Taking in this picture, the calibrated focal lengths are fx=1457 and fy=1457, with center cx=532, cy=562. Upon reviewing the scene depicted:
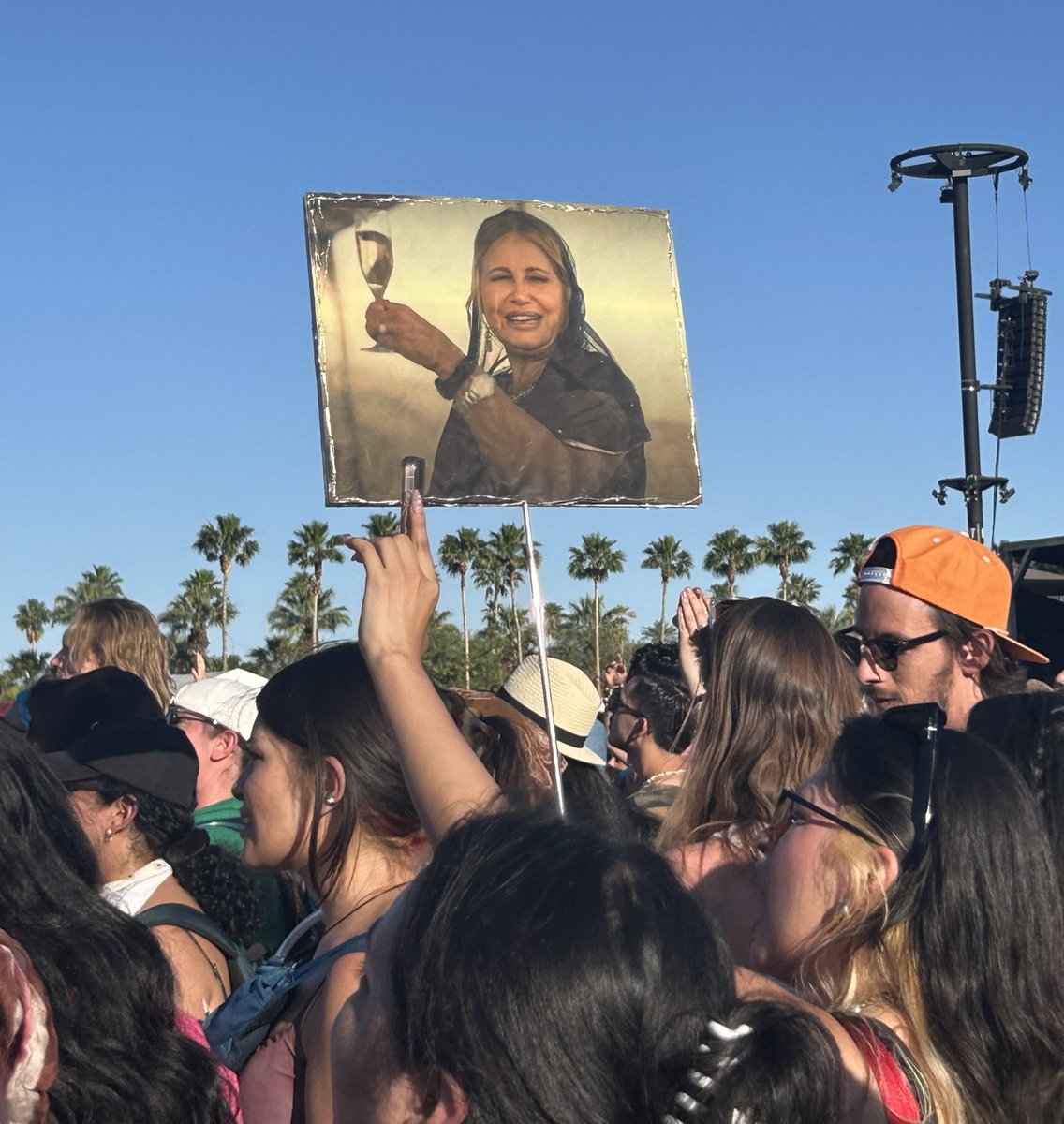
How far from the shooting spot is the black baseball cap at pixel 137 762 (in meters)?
3.58

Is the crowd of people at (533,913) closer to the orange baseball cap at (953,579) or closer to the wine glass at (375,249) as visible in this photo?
the orange baseball cap at (953,579)

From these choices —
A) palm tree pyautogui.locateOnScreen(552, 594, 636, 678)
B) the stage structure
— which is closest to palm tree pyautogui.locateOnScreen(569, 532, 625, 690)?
palm tree pyautogui.locateOnScreen(552, 594, 636, 678)

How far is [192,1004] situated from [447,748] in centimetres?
111

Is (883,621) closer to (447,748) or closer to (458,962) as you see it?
(447,748)

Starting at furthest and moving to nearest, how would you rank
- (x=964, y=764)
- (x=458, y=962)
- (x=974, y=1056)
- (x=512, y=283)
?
(x=512, y=283) < (x=964, y=764) < (x=974, y=1056) < (x=458, y=962)

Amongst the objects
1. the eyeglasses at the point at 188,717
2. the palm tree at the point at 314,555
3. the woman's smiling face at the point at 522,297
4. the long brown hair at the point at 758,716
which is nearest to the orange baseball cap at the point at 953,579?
the long brown hair at the point at 758,716

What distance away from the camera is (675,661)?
568cm

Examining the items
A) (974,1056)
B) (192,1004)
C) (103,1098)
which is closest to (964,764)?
(974,1056)

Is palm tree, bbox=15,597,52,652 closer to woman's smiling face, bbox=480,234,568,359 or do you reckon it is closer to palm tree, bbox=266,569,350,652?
palm tree, bbox=266,569,350,652

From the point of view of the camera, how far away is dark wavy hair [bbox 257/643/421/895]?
256 centimetres

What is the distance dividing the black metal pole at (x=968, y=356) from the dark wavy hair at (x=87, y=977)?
8.98 m

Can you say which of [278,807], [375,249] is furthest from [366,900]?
[375,249]

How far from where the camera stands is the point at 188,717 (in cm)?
491

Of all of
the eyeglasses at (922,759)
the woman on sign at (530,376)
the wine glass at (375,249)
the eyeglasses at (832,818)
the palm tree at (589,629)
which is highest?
the wine glass at (375,249)
